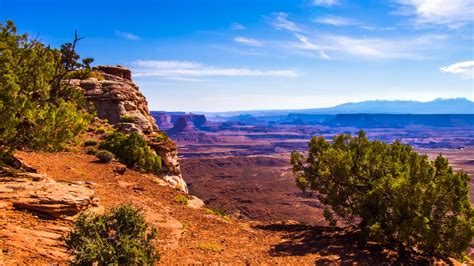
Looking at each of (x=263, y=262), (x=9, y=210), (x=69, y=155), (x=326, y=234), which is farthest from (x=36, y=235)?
(x=69, y=155)

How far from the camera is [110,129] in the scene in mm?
46438

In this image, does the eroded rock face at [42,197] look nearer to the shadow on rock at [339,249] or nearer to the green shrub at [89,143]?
the shadow on rock at [339,249]

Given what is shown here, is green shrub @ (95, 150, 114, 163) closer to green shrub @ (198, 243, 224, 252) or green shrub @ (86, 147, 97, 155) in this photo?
green shrub @ (86, 147, 97, 155)

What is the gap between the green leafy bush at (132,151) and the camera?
3600cm

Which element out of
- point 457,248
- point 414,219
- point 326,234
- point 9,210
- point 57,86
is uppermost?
point 57,86

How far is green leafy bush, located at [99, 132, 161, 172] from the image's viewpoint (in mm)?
36000

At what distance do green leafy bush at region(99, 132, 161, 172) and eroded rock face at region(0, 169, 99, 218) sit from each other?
57.1 ft

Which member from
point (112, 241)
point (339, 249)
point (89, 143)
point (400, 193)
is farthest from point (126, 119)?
Answer: point (400, 193)

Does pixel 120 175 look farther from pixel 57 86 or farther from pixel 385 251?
pixel 385 251

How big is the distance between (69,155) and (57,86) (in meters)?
10.1

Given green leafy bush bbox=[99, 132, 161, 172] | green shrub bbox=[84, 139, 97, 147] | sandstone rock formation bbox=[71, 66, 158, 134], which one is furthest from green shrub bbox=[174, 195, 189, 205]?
sandstone rock formation bbox=[71, 66, 158, 134]

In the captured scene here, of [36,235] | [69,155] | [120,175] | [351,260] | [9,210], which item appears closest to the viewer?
[36,235]

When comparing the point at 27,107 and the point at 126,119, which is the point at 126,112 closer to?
the point at 126,119

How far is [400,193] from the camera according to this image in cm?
1931
